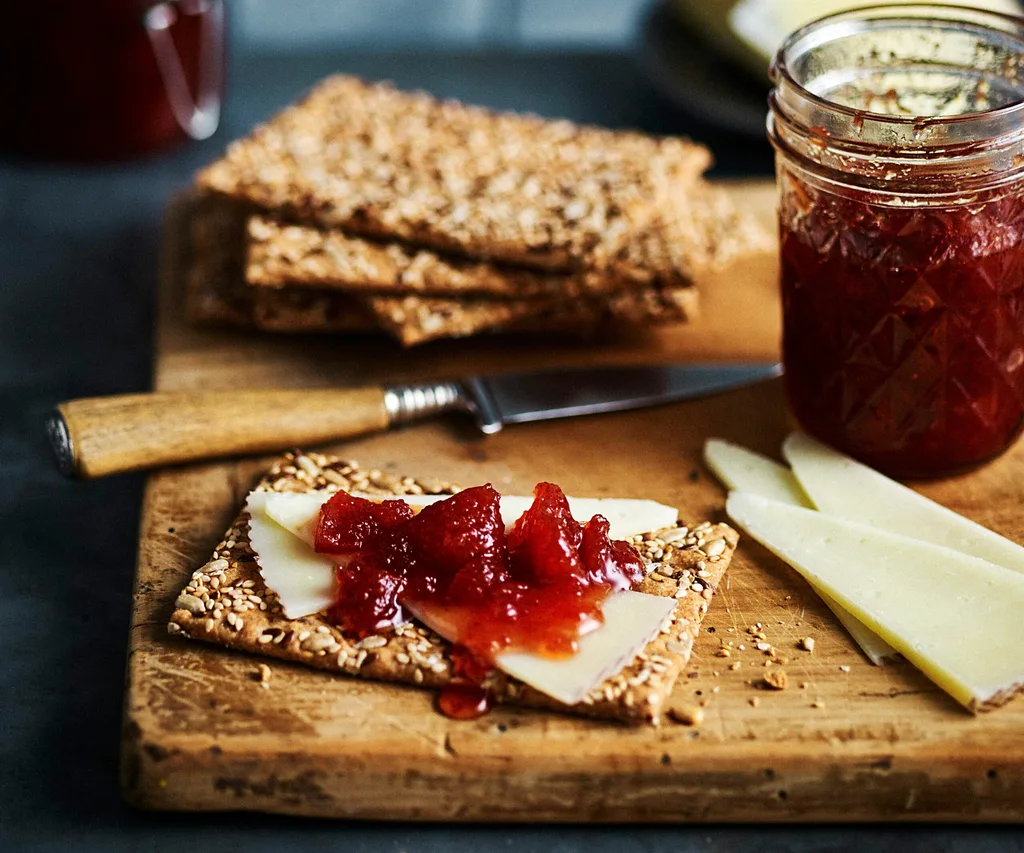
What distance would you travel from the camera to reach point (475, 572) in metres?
1.92

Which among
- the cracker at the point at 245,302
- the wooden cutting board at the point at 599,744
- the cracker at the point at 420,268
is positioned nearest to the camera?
Answer: the wooden cutting board at the point at 599,744

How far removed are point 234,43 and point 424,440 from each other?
2777 mm

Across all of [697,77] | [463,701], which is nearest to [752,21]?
[697,77]

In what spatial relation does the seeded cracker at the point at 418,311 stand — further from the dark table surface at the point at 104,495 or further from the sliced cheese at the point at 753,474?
the sliced cheese at the point at 753,474

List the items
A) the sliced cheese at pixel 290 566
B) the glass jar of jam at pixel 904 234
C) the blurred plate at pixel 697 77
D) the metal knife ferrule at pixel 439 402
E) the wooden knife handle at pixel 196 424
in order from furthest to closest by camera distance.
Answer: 1. the blurred plate at pixel 697 77
2. the metal knife ferrule at pixel 439 402
3. the wooden knife handle at pixel 196 424
4. the glass jar of jam at pixel 904 234
5. the sliced cheese at pixel 290 566

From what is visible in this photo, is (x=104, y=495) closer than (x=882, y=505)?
No

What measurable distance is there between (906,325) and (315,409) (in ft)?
3.82

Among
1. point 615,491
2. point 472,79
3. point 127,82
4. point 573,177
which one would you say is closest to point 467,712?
point 615,491

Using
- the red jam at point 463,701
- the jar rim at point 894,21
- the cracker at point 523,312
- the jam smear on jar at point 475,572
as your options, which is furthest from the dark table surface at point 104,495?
the jar rim at point 894,21

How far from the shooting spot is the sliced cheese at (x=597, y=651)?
1.79 meters

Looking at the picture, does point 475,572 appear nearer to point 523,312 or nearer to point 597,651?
point 597,651

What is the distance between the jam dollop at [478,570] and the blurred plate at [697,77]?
1947mm

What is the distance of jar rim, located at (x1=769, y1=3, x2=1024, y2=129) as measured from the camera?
2051 mm

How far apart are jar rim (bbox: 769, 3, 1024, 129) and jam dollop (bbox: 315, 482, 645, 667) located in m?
0.83
